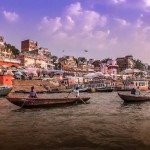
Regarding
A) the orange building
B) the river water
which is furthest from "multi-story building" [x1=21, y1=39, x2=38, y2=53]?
the river water

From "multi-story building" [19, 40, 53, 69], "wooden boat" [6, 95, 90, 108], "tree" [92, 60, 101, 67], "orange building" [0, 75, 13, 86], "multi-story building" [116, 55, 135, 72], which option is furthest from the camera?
"multi-story building" [116, 55, 135, 72]

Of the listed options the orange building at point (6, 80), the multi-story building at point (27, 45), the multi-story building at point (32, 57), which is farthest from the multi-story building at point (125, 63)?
the orange building at point (6, 80)

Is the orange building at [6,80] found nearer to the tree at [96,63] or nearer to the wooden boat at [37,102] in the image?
the wooden boat at [37,102]

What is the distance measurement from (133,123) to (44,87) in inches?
1821

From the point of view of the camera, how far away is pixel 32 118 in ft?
61.1

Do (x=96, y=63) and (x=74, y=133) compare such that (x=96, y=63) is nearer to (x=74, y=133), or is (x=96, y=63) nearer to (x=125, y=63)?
(x=125, y=63)

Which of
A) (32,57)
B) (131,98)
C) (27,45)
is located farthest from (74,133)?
(27,45)

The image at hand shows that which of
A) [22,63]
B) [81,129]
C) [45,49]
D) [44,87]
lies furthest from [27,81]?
[45,49]

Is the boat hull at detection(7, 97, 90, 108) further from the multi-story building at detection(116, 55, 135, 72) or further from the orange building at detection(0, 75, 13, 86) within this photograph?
the multi-story building at detection(116, 55, 135, 72)

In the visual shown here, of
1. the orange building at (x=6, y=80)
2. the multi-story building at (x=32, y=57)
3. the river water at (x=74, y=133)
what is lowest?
the river water at (x=74, y=133)

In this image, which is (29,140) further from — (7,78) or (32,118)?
(7,78)

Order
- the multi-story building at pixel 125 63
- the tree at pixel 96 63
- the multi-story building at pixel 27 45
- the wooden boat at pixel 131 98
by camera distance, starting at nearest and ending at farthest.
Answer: the wooden boat at pixel 131 98 → the multi-story building at pixel 27 45 → the tree at pixel 96 63 → the multi-story building at pixel 125 63

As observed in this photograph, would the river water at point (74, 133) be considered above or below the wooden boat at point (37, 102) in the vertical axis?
below

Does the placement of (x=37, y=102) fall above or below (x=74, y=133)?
above
